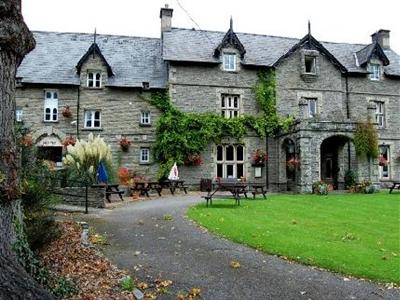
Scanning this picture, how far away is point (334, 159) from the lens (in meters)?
26.5

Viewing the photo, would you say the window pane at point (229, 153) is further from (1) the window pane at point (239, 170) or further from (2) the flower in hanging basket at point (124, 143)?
(2) the flower in hanging basket at point (124, 143)

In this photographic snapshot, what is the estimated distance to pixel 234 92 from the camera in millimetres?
26484

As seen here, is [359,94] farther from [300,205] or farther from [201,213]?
[201,213]

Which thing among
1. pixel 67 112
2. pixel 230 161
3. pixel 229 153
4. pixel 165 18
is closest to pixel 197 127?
pixel 229 153

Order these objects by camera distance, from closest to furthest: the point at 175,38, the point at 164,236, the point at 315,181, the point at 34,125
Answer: the point at 164,236 → the point at 315,181 → the point at 34,125 → the point at 175,38

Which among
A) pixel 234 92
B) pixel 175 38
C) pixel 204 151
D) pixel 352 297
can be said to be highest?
pixel 175 38

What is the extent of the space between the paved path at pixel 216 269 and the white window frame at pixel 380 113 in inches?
859

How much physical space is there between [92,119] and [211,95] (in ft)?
24.2

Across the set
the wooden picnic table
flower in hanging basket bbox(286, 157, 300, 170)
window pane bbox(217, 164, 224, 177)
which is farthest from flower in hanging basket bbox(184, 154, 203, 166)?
flower in hanging basket bbox(286, 157, 300, 170)

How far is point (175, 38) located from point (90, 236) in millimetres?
20256

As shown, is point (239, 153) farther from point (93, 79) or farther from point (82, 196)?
point (82, 196)

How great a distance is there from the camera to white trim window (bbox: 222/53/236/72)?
26578 millimetres

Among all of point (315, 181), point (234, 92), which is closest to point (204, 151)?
point (234, 92)

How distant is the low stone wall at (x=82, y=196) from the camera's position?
15.5 meters
